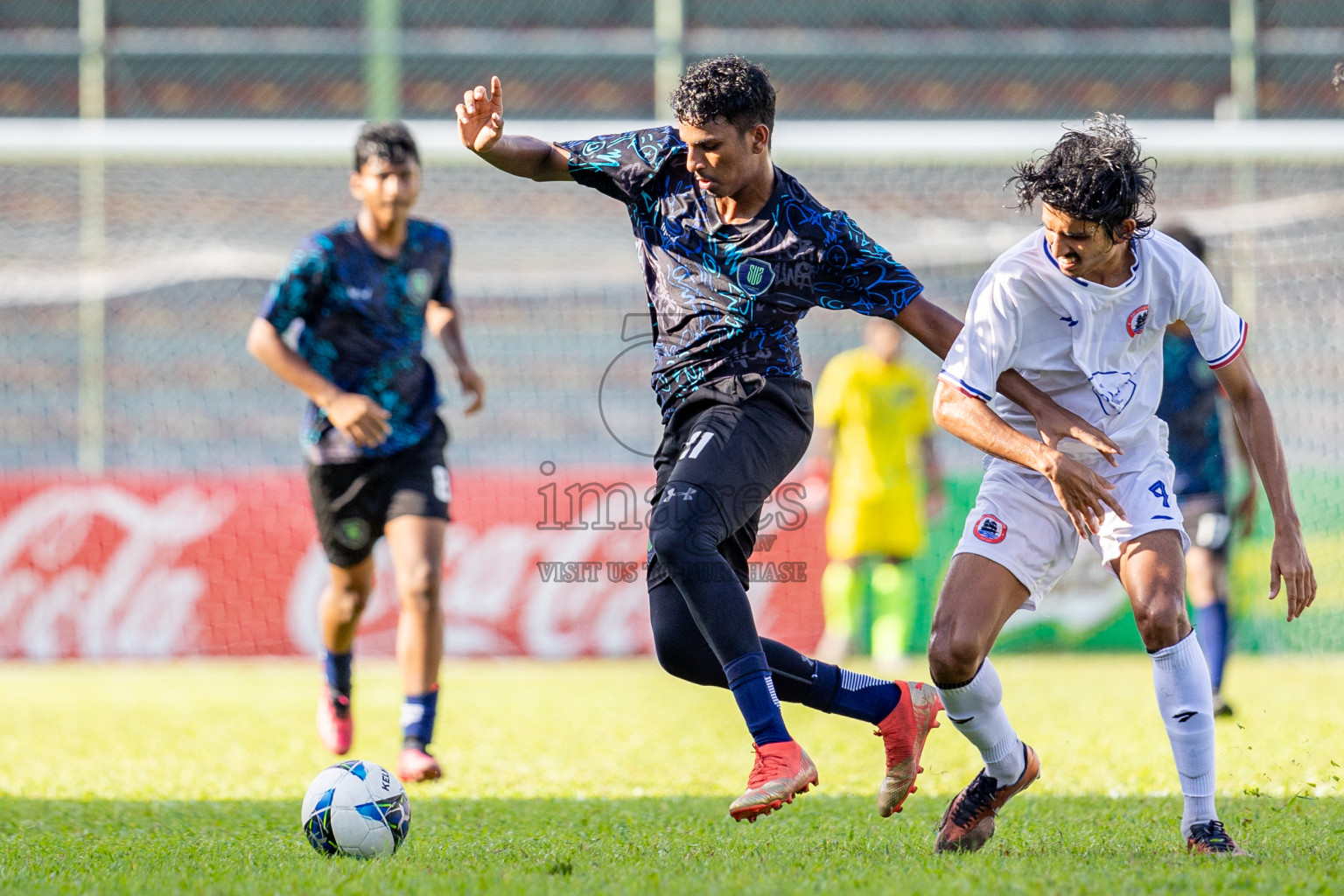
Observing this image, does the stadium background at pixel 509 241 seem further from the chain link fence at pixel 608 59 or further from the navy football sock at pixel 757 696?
the navy football sock at pixel 757 696

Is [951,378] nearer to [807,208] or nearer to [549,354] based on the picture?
[807,208]

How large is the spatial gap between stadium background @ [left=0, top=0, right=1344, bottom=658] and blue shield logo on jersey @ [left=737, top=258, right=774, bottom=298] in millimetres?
4877

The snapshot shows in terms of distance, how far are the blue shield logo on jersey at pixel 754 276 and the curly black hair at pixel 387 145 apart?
8.12 feet

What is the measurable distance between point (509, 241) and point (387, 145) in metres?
7.70

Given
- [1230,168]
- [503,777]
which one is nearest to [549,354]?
[1230,168]

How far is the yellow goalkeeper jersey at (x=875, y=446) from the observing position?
10391 mm

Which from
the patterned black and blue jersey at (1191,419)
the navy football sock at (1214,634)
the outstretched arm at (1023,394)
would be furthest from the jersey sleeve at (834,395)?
the outstretched arm at (1023,394)

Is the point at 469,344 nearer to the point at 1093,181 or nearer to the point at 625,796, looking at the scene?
the point at 625,796

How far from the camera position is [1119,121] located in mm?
4227

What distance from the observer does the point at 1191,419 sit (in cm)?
734

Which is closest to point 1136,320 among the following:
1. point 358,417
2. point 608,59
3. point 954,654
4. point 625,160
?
point 954,654

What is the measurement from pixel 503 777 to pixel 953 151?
5.69 metres

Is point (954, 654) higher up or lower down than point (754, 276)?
lower down

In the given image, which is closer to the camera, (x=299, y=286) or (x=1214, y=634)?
(x=299, y=286)
